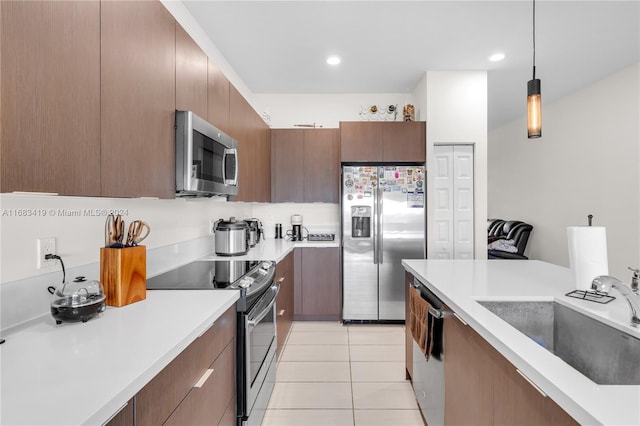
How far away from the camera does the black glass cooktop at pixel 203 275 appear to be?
5.14 feet

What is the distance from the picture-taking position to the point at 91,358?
80 centimetres

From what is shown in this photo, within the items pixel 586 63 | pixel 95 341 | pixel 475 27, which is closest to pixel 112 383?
pixel 95 341

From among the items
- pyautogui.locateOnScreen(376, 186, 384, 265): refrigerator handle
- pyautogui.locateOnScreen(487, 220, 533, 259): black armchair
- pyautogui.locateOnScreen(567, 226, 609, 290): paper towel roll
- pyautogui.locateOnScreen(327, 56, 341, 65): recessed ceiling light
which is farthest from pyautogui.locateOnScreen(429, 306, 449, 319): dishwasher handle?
pyautogui.locateOnScreen(487, 220, 533, 259): black armchair

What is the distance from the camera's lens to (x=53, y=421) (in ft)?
1.87

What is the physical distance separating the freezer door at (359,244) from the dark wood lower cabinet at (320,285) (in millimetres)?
97

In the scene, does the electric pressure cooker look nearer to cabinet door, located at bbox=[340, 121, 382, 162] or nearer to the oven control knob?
the oven control knob

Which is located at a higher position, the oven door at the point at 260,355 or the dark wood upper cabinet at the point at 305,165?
the dark wood upper cabinet at the point at 305,165

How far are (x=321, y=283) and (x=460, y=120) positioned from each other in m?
2.44

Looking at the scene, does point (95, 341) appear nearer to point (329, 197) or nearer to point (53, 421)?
point (53, 421)

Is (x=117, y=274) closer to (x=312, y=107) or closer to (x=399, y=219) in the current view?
(x=399, y=219)

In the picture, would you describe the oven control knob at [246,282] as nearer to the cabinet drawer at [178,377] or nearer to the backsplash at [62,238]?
the cabinet drawer at [178,377]

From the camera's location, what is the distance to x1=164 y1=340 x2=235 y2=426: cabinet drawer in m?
1.00

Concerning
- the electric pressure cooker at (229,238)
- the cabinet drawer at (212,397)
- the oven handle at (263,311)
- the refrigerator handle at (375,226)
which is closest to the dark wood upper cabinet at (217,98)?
the electric pressure cooker at (229,238)

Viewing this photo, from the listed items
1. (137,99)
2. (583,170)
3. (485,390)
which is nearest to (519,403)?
(485,390)
